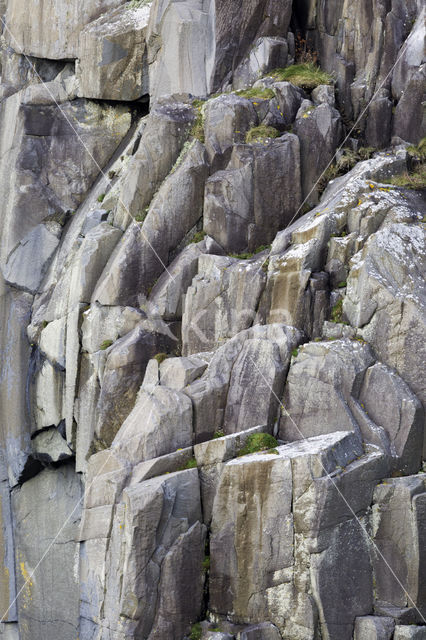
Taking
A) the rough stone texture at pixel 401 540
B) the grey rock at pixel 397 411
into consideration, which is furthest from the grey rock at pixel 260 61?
the rough stone texture at pixel 401 540

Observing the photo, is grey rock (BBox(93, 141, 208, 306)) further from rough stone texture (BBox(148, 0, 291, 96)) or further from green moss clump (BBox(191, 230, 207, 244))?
rough stone texture (BBox(148, 0, 291, 96))

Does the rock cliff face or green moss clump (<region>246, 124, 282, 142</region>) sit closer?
the rock cliff face

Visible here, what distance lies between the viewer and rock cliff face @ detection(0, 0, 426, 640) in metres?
21.5

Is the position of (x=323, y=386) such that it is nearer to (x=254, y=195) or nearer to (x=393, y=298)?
(x=393, y=298)

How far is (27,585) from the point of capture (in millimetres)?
32531

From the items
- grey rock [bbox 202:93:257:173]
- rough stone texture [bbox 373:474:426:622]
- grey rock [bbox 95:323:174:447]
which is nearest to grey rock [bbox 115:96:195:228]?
grey rock [bbox 202:93:257:173]

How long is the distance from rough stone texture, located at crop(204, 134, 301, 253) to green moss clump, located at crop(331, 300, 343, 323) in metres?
4.46

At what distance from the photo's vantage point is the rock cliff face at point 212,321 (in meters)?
21.5

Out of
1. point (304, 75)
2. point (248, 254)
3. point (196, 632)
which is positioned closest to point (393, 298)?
point (248, 254)

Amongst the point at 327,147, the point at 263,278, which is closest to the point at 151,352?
the point at 263,278

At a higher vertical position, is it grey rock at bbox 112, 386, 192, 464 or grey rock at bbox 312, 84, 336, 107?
grey rock at bbox 312, 84, 336, 107

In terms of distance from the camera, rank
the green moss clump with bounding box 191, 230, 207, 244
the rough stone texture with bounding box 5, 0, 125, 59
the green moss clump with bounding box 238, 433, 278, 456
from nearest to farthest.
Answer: the green moss clump with bounding box 238, 433, 278, 456, the green moss clump with bounding box 191, 230, 207, 244, the rough stone texture with bounding box 5, 0, 125, 59

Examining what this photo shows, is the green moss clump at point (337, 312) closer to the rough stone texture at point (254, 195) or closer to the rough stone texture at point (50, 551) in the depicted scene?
the rough stone texture at point (254, 195)

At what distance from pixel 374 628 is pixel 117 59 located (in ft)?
73.1
